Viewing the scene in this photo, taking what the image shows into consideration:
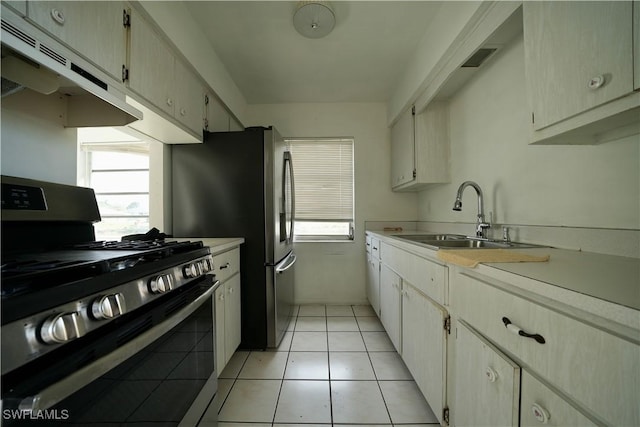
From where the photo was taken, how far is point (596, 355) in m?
0.52

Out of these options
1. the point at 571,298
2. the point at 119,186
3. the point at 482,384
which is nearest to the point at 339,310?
Result: the point at 482,384

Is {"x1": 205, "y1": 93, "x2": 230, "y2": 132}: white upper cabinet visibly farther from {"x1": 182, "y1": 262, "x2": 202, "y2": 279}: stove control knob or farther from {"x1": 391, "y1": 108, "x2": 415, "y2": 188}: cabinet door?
{"x1": 391, "y1": 108, "x2": 415, "y2": 188}: cabinet door

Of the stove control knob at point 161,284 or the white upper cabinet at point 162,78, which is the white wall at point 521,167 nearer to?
the stove control knob at point 161,284

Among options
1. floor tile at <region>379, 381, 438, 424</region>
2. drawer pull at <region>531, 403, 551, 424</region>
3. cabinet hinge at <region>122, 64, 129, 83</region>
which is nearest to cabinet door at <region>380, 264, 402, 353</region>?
floor tile at <region>379, 381, 438, 424</region>

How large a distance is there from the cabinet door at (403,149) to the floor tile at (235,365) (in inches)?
83.4

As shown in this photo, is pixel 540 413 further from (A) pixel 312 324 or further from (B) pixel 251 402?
(A) pixel 312 324

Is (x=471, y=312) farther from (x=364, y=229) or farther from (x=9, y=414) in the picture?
(x=364, y=229)

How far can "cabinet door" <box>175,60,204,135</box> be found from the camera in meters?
1.64

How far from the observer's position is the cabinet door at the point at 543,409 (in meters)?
0.56

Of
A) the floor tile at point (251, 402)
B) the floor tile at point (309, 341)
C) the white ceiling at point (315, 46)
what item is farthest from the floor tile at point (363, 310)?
the white ceiling at point (315, 46)

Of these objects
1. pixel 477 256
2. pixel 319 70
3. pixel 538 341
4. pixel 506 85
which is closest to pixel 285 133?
pixel 319 70

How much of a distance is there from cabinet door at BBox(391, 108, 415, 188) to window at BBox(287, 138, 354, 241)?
0.53 meters

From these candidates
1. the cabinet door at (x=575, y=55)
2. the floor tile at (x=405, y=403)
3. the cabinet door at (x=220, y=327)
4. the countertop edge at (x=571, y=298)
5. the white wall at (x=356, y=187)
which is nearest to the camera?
the countertop edge at (x=571, y=298)

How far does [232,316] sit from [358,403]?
98cm
